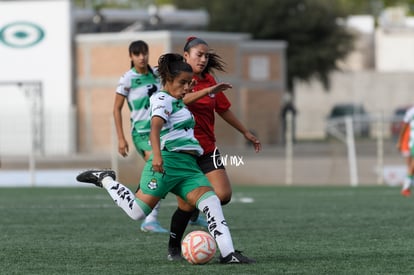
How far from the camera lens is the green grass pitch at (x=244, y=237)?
9.49 metres

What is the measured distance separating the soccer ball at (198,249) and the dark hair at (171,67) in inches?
50.7

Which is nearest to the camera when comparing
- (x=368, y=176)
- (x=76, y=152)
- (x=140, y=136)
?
(x=140, y=136)

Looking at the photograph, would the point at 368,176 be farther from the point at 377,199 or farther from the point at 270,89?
the point at 270,89

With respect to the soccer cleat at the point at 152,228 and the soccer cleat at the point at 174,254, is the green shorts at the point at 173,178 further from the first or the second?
the soccer cleat at the point at 152,228

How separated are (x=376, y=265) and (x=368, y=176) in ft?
66.6

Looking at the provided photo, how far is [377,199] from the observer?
19.2 m

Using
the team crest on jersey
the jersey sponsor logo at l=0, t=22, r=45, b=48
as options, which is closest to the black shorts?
the team crest on jersey

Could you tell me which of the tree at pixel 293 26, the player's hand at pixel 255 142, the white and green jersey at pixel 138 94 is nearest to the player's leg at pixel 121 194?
the player's hand at pixel 255 142

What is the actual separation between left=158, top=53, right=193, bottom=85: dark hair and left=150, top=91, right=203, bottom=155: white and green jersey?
14cm

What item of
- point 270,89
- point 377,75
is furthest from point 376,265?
point 377,75

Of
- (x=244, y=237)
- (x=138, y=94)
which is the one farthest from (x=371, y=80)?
(x=244, y=237)

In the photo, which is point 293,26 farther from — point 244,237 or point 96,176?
point 96,176

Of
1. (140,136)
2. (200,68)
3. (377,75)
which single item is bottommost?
(377,75)

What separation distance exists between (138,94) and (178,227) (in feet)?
11.3
